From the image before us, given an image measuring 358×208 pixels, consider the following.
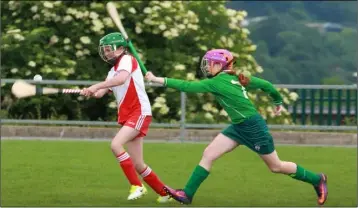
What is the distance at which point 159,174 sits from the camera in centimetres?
1752

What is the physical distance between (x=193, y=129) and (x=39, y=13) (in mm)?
3918

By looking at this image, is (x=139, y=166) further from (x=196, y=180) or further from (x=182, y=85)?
(x=182, y=85)

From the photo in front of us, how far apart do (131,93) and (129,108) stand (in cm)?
16

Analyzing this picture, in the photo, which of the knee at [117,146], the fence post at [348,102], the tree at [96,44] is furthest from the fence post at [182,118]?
the knee at [117,146]

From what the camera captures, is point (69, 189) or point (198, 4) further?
point (198, 4)

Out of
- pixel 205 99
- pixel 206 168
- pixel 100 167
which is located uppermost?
pixel 206 168

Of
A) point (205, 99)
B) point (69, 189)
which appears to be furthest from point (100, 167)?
point (205, 99)

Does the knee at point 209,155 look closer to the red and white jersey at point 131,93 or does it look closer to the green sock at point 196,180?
the green sock at point 196,180

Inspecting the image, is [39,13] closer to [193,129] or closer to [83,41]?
[83,41]

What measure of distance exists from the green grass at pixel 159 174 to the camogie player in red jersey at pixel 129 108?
0.24 meters

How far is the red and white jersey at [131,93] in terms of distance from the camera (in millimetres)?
14469

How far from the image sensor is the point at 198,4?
25781mm

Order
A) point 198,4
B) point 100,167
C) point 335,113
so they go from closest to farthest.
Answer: point 100,167, point 335,113, point 198,4

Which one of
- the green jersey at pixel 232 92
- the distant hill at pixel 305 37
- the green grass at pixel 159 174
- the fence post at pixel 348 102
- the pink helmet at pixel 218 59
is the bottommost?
the distant hill at pixel 305 37
